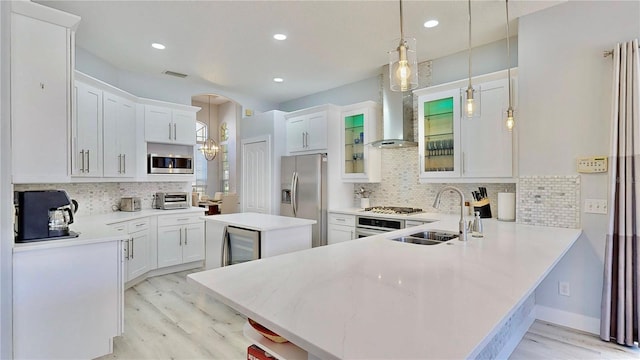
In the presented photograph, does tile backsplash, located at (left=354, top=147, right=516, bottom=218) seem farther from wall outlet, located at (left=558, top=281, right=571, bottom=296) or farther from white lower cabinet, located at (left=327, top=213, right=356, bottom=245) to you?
wall outlet, located at (left=558, top=281, right=571, bottom=296)

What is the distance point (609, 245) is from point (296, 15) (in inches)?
124

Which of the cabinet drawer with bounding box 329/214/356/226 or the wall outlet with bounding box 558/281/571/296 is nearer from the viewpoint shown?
the wall outlet with bounding box 558/281/571/296

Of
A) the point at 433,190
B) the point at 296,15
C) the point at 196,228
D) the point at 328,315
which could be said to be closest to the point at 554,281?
the point at 433,190

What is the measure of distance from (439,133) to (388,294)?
2907mm

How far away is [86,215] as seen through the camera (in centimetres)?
385

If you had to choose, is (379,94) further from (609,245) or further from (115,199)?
(115,199)

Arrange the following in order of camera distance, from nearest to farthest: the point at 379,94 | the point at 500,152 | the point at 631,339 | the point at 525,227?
A: the point at 631,339 < the point at 525,227 < the point at 500,152 < the point at 379,94

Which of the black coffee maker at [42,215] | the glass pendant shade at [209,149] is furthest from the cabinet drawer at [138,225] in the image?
the glass pendant shade at [209,149]

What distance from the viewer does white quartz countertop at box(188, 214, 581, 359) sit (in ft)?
2.68

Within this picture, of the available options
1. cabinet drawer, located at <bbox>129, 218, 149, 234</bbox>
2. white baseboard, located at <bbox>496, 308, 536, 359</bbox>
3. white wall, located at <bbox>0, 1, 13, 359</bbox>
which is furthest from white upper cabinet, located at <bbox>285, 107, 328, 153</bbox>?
white wall, located at <bbox>0, 1, 13, 359</bbox>

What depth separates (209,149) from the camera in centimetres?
906

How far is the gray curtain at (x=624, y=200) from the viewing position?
235cm

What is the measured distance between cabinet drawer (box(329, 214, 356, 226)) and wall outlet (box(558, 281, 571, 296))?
215 centimetres

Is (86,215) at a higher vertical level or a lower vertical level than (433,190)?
lower
